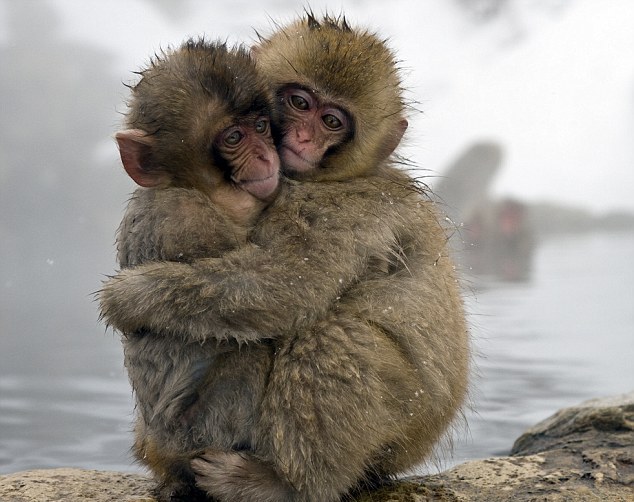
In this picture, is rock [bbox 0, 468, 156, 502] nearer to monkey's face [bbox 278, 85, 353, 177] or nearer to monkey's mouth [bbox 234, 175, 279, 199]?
monkey's mouth [bbox 234, 175, 279, 199]

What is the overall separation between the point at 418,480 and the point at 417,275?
3.89 feet

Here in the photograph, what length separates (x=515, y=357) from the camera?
9070mm

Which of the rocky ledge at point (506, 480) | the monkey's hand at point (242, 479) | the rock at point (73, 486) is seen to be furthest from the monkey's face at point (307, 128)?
the rock at point (73, 486)

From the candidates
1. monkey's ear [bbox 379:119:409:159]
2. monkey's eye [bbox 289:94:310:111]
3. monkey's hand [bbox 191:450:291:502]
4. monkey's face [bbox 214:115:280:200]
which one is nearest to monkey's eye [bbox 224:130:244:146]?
monkey's face [bbox 214:115:280:200]

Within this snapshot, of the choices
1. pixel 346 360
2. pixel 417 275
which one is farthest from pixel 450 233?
pixel 346 360

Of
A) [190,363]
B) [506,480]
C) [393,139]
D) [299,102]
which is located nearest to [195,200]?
[190,363]

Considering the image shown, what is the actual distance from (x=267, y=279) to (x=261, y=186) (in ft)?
1.31

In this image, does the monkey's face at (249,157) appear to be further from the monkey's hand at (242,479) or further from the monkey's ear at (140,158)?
the monkey's hand at (242,479)

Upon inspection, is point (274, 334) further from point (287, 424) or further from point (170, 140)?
point (170, 140)

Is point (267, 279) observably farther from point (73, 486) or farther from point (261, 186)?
point (73, 486)

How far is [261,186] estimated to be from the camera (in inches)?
137

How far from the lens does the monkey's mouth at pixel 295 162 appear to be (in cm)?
370

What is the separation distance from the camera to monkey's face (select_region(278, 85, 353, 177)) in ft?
12.2

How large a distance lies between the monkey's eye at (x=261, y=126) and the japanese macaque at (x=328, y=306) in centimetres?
18
